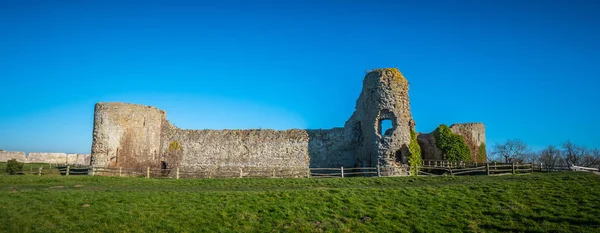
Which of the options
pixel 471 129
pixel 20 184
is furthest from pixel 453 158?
pixel 20 184

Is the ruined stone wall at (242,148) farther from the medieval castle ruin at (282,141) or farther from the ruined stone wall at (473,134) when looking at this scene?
the ruined stone wall at (473,134)

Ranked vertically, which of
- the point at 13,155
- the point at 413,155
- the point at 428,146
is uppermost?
the point at 428,146

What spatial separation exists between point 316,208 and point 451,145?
2082 centimetres

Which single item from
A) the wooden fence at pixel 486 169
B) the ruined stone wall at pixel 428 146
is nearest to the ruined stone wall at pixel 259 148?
the wooden fence at pixel 486 169

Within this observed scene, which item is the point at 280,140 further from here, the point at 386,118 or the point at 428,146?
the point at 428,146

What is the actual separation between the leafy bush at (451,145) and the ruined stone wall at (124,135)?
77.0ft

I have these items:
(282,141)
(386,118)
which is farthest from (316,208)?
(282,141)

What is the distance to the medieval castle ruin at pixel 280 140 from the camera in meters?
26.3

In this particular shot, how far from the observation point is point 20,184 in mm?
20156

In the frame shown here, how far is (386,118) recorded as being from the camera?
26531mm

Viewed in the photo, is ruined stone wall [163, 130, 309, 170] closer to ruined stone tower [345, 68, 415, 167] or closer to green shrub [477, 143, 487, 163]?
ruined stone tower [345, 68, 415, 167]

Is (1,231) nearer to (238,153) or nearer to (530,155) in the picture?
(238,153)

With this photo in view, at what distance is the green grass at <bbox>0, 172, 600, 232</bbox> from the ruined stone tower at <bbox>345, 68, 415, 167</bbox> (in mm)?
6029

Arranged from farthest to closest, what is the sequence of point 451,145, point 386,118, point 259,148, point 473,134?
point 473,134, point 451,145, point 259,148, point 386,118
